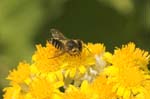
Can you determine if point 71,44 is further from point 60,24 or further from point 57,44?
point 60,24

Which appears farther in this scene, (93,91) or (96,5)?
(96,5)

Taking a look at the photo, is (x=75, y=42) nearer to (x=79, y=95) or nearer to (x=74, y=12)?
(x=79, y=95)

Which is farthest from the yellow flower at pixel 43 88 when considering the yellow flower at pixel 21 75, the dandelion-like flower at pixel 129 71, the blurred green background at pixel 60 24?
the blurred green background at pixel 60 24

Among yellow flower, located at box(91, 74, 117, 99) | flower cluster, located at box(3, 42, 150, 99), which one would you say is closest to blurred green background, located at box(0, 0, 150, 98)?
flower cluster, located at box(3, 42, 150, 99)

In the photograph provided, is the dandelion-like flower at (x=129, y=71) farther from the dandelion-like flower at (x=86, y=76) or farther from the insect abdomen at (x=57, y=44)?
the insect abdomen at (x=57, y=44)

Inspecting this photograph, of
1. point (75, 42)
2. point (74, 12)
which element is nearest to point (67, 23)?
point (74, 12)

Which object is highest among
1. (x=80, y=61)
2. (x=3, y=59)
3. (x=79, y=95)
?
(x=3, y=59)
